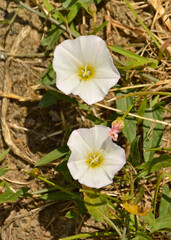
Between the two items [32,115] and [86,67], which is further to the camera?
[32,115]

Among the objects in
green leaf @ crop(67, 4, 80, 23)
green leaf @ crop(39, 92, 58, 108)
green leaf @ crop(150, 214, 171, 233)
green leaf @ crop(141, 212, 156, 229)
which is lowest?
green leaf @ crop(150, 214, 171, 233)

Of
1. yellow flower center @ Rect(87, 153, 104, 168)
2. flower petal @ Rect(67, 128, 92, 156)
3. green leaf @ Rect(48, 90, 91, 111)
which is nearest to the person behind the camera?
flower petal @ Rect(67, 128, 92, 156)

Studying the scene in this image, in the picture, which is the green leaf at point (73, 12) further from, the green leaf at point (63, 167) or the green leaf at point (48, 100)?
the green leaf at point (63, 167)

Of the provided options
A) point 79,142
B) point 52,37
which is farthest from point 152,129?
point 52,37

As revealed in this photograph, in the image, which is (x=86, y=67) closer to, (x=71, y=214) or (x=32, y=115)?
(x=32, y=115)

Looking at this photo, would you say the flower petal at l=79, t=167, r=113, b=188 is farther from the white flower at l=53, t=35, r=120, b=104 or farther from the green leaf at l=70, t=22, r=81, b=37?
the green leaf at l=70, t=22, r=81, b=37

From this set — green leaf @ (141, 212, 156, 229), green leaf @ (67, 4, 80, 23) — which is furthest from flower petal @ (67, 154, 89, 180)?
green leaf @ (67, 4, 80, 23)
